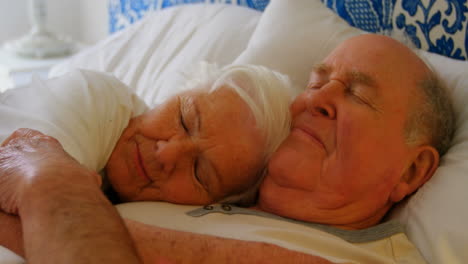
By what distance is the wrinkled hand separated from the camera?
713 millimetres

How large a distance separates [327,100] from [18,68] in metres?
2.14

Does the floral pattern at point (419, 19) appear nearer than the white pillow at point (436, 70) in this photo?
No

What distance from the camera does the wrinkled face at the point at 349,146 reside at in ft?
3.08

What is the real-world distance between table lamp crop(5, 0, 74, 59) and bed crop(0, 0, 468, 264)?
105 centimetres

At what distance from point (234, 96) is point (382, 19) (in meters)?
0.69

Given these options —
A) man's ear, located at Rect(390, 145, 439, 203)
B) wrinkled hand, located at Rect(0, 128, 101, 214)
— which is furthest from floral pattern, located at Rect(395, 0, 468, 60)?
wrinkled hand, located at Rect(0, 128, 101, 214)

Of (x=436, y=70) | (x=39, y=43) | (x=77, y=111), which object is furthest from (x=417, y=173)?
(x=39, y=43)

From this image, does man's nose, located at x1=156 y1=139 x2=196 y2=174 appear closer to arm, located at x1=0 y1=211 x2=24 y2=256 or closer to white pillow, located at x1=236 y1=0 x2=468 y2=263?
arm, located at x1=0 y1=211 x2=24 y2=256

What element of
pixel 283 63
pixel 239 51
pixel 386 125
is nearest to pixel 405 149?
pixel 386 125

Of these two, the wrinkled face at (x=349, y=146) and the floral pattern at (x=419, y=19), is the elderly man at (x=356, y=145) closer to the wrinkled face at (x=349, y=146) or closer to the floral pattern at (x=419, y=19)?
the wrinkled face at (x=349, y=146)

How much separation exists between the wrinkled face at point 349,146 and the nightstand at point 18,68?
1921 mm

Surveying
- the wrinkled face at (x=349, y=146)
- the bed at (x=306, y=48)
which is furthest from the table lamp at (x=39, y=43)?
the wrinkled face at (x=349, y=146)

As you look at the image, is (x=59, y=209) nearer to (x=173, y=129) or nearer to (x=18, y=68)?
(x=173, y=129)

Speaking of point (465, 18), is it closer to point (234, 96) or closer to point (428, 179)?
point (428, 179)
